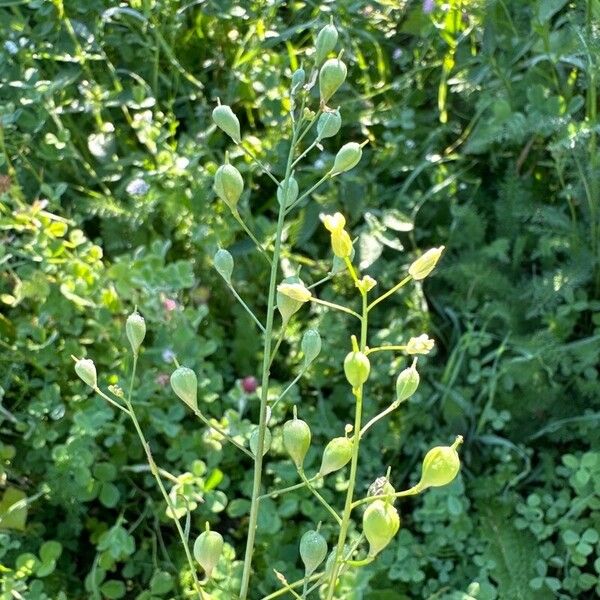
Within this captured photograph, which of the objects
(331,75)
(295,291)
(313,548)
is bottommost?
(313,548)

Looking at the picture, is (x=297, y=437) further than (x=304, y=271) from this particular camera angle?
No

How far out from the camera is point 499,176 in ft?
5.30

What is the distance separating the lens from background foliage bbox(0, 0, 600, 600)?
1.25 metres

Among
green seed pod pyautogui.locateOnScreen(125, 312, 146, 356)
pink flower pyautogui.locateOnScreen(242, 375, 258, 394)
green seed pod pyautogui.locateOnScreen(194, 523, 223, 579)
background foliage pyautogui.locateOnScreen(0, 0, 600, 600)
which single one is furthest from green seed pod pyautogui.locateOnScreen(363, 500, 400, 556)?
pink flower pyautogui.locateOnScreen(242, 375, 258, 394)

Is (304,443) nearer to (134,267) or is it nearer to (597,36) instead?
(134,267)

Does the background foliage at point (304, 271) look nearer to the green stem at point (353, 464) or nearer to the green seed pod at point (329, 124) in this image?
the green stem at point (353, 464)

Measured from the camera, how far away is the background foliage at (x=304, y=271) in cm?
125

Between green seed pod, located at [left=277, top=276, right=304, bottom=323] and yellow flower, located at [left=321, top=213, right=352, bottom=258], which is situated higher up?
yellow flower, located at [left=321, top=213, right=352, bottom=258]

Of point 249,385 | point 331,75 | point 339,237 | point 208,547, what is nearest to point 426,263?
point 339,237

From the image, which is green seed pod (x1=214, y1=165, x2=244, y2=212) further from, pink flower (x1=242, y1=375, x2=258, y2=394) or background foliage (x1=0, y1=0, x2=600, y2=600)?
pink flower (x1=242, y1=375, x2=258, y2=394)

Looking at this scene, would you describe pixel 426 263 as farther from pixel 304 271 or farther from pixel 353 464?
pixel 304 271

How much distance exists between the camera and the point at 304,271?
4.97ft

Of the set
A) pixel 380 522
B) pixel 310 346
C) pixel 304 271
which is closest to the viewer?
pixel 380 522

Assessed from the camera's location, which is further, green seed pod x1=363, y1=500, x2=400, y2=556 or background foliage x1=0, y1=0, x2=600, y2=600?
background foliage x1=0, y1=0, x2=600, y2=600
